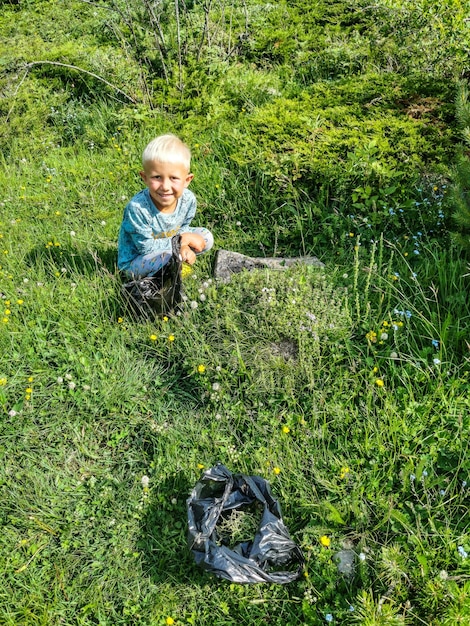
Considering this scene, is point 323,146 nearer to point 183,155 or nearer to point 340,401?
point 183,155

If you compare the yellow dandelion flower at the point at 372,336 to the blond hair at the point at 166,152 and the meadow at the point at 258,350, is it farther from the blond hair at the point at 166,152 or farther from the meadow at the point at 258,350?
the blond hair at the point at 166,152

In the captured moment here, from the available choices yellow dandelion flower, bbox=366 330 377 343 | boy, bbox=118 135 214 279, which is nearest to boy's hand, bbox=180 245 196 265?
boy, bbox=118 135 214 279

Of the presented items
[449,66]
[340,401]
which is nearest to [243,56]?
[449,66]

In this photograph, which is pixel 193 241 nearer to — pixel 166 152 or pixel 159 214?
pixel 159 214

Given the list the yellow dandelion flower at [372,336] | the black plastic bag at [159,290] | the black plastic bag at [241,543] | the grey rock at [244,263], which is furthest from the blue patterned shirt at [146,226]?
the black plastic bag at [241,543]

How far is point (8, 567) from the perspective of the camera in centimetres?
257

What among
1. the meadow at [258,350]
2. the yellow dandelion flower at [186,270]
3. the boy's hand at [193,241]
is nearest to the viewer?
the meadow at [258,350]

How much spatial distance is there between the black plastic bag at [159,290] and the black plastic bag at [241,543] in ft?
4.03

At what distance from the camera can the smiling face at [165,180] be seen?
338 centimetres

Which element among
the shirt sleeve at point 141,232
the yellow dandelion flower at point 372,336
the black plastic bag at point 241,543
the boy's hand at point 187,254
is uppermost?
the shirt sleeve at point 141,232

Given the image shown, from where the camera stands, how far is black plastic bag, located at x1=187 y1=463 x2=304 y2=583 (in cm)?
231

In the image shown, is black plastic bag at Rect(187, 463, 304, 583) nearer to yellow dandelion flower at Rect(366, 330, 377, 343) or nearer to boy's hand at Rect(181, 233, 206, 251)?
yellow dandelion flower at Rect(366, 330, 377, 343)

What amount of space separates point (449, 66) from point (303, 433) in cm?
380

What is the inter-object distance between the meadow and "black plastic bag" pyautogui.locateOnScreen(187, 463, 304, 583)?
13 cm
